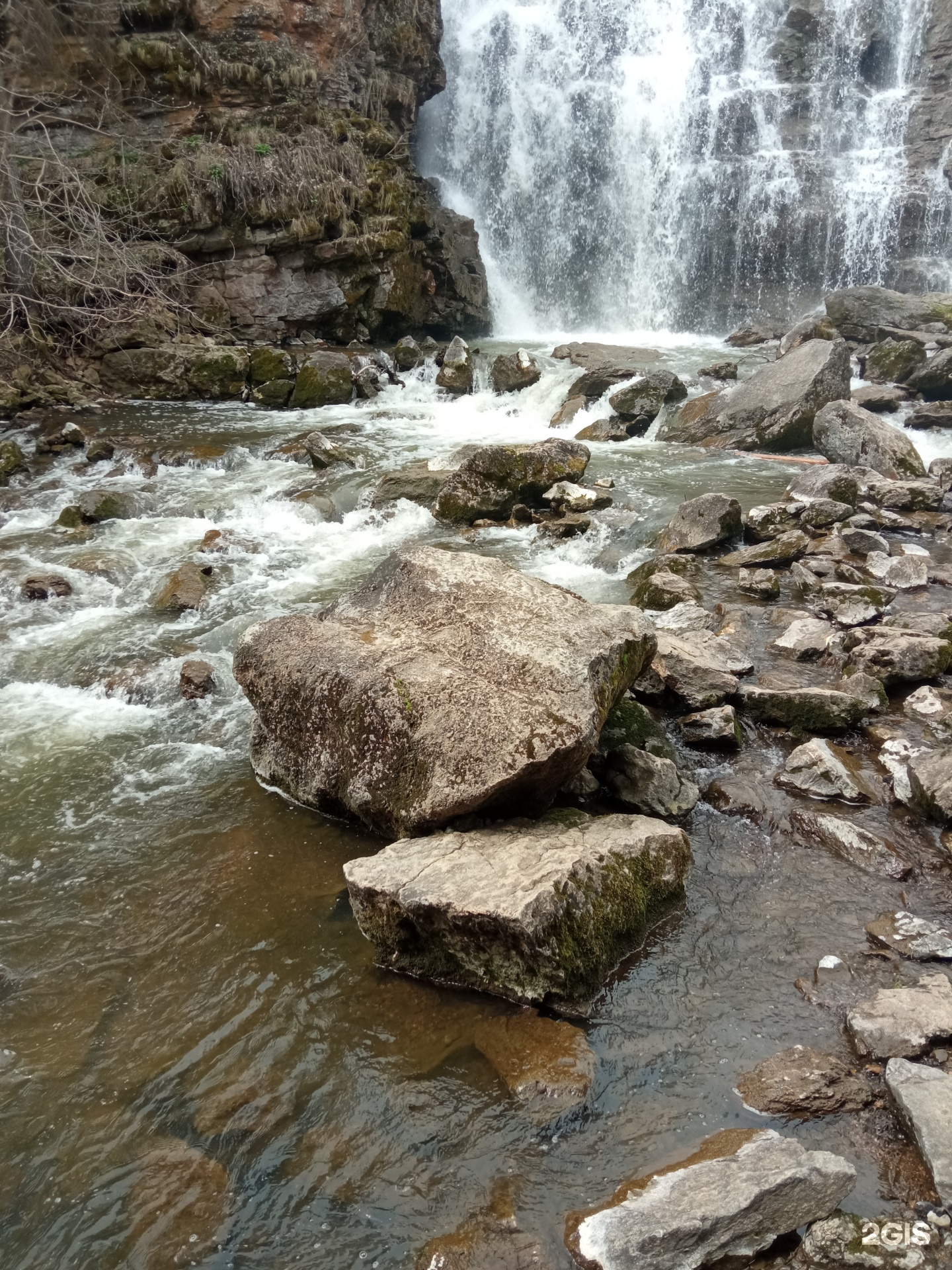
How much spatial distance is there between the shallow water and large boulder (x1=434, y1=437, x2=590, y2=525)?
3910mm

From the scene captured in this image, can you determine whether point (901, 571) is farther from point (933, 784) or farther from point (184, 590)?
point (184, 590)

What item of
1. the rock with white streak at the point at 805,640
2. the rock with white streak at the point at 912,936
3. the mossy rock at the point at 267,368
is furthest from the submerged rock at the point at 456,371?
the rock with white streak at the point at 912,936

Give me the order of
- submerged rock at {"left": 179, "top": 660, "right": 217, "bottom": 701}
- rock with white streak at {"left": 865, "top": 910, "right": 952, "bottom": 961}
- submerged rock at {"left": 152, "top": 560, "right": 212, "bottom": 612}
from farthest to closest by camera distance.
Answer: submerged rock at {"left": 152, "top": 560, "right": 212, "bottom": 612}, submerged rock at {"left": 179, "top": 660, "right": 217, "bottom": 701}, rock with white streak at {"left": 865, "top": 910, "right": 952, "bottom": 961}

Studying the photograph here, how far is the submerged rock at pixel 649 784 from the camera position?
430 centimetres

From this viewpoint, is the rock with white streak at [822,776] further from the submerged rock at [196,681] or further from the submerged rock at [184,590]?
the submerged rock at [184,590]

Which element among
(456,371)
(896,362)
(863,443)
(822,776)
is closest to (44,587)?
(822,776)

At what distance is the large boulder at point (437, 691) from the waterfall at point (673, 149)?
58.7ft

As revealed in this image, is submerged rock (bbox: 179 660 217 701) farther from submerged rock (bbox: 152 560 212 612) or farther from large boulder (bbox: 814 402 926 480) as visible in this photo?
large boulder (bbox: 814 402 926 480)

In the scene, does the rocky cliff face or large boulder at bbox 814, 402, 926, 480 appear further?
the rocky cliff face

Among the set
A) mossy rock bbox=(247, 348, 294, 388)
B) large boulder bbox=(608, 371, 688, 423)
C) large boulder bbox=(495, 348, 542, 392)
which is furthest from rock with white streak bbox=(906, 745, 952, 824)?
mossy rock bbox=(247, 348, 294, 388)

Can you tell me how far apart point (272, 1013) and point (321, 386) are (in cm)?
1279

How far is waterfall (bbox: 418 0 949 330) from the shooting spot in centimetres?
2059

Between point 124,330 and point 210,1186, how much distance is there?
15.2 meters

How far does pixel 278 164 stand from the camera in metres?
17.0
